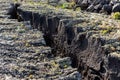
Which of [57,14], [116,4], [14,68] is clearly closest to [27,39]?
[14,68]

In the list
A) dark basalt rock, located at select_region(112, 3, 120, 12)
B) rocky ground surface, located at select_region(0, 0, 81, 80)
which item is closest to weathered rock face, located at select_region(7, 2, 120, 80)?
rocky ground surface, located at select_region(0, 0, 81, 80)

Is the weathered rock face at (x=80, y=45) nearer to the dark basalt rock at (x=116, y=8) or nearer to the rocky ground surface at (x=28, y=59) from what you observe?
the rocky ground surface at (x=28, y=59)

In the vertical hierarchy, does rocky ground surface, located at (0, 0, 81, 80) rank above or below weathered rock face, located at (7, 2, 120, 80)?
above

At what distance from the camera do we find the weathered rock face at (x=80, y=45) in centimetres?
927

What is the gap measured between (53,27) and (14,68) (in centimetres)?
498

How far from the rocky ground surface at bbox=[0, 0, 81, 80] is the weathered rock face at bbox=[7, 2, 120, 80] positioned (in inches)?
53.2

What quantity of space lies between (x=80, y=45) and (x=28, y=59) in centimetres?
304

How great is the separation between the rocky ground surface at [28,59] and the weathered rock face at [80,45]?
1.35 metres

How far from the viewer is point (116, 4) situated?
14.6 meters

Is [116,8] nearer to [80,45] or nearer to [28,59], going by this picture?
[80,45]

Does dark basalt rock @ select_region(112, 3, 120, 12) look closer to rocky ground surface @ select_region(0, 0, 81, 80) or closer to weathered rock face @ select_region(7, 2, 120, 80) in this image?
weathered rock face @ select_region(7, 2, 120, 80)

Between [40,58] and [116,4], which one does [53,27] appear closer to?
[116,4]

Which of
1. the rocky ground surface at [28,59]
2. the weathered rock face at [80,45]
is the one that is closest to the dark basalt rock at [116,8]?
the weathered rock face at [80,45]

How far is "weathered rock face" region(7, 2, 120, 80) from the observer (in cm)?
927
